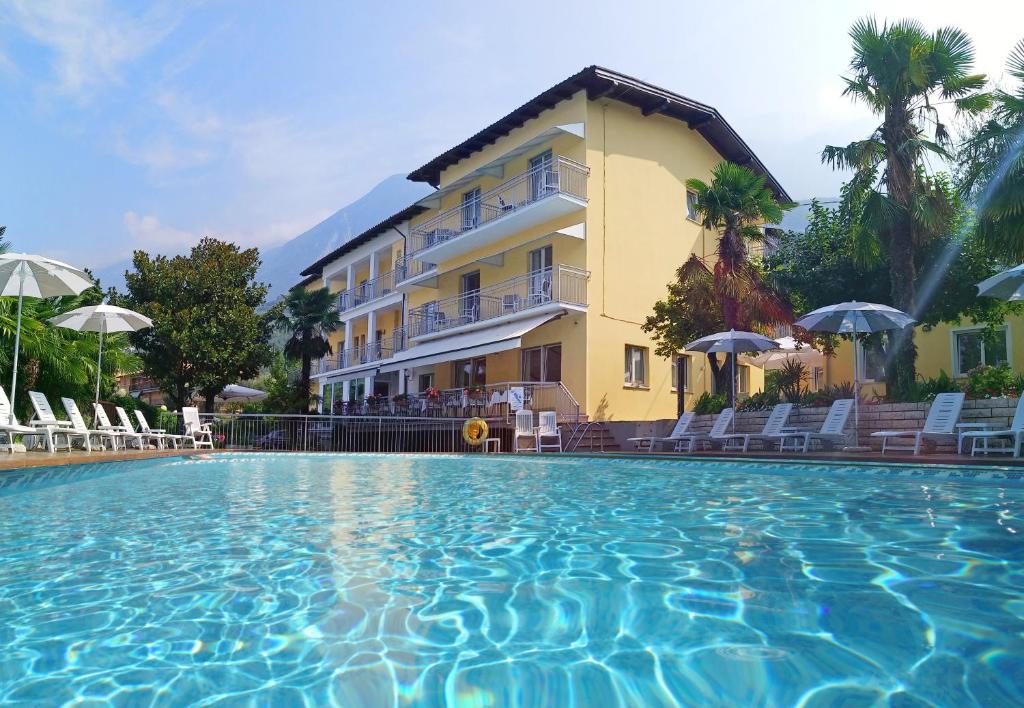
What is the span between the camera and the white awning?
20422 mm

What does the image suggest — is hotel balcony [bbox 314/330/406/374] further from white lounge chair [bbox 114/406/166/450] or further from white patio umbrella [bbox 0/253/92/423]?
white patio umbrella [bbox 0/253/92/423]

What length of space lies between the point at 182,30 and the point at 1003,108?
17978 mm

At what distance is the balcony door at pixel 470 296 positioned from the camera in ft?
82.5

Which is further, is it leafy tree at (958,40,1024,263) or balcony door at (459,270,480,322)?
balcony door at (459,270,480,322)

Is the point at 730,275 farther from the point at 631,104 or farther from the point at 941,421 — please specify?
the point at 631,104

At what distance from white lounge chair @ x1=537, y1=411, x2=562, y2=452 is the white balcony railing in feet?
45.6

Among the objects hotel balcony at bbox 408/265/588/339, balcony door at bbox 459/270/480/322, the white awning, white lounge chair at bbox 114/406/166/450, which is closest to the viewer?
white lounge chair at bbox 114/406/166/450

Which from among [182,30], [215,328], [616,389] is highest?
[182,30]

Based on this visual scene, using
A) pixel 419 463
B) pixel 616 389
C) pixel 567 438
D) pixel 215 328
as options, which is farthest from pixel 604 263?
pixel 215 328

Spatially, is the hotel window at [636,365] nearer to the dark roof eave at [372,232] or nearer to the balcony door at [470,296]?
the balcony door at [470,296]

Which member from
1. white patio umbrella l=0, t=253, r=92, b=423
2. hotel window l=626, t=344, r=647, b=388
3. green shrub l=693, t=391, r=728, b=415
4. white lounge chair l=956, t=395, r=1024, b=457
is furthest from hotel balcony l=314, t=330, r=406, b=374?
white lounge chair l=956, t=395, r=1024, b=457

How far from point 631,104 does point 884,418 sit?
1430 centimetres

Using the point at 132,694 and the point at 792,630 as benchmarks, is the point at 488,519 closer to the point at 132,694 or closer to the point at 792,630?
the point at 792,630

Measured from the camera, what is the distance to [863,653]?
2596 millimetres
